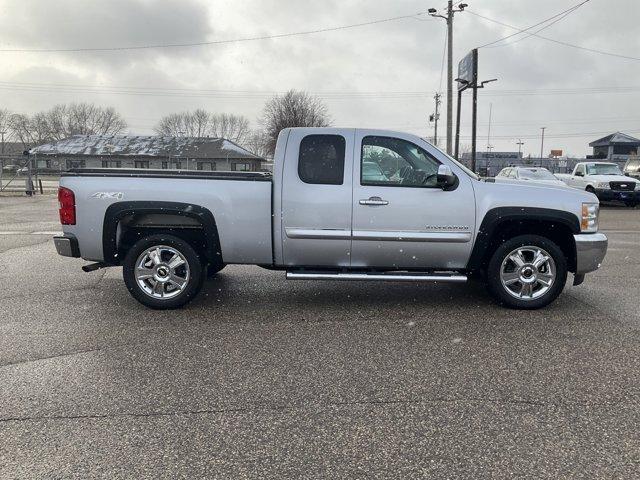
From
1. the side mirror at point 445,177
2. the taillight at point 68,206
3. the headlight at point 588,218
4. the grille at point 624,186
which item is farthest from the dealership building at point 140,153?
the headlight at point 588,218

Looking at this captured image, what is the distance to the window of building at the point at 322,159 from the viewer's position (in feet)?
17.5

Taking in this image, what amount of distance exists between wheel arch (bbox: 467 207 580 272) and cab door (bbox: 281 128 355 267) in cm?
139

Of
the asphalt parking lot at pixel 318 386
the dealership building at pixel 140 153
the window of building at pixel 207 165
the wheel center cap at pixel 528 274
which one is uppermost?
the dealership building at pixel 140 153

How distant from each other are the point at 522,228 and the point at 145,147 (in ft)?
198

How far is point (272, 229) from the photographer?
5.33 meters

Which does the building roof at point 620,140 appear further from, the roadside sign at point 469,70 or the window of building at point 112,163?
the window of building at point 112,163

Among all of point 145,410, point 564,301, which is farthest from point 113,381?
point 564,301

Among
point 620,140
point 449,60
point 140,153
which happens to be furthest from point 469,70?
point 620,140

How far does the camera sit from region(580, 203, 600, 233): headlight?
5430 mm

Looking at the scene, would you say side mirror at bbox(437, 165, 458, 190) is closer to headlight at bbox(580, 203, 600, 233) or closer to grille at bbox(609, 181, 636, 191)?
headlight at bbox(580, 203, 600, 233)

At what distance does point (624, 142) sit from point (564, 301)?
88.9 m

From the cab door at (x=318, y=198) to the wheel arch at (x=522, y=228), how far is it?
1.39 meters

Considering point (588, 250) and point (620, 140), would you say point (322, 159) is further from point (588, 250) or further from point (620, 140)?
point (620, 140)

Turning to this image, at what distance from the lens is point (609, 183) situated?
2019 centimetres
